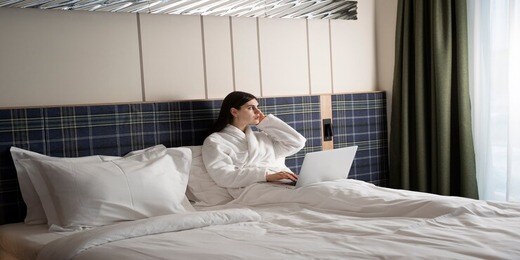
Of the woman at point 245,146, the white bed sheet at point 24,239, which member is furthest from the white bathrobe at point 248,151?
the white bed sheet at point 24,239

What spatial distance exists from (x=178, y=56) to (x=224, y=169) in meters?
0.80

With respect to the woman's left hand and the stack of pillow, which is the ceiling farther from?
the stack of pillow

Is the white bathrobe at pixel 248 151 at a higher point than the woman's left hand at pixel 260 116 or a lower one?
lower

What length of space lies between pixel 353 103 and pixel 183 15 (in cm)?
145

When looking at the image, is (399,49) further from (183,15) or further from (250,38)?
(183,15)

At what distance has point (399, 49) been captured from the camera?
4480mm

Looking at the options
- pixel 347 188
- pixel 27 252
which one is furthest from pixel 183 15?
pixel 27 252

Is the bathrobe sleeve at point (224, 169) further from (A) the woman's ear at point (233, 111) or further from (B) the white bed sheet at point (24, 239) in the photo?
(B) the white bed sheet at point (24, 239)

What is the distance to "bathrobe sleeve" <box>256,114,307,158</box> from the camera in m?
3.75

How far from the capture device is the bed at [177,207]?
220cm

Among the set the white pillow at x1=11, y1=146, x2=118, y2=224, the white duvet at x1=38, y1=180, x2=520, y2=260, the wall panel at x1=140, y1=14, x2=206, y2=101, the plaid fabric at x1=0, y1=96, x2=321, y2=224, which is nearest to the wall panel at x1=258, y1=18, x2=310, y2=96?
the plaid fabric at x1=0, y1=96, x2=321, y2=224

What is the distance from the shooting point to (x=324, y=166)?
10.8ft

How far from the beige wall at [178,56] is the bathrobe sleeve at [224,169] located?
0.45 metres

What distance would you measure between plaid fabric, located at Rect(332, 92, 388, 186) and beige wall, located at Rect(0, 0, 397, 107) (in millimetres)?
140
